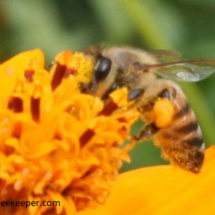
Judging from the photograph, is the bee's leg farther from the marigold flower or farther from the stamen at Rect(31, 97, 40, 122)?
the stamen at Rect(31, 97, 40, 122)

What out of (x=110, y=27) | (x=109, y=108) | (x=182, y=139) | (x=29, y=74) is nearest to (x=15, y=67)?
(x=29, y=74)

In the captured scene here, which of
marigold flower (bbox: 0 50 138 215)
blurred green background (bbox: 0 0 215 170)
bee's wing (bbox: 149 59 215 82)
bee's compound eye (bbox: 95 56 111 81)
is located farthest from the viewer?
blurred green background (bbox: 0 0 215 170)

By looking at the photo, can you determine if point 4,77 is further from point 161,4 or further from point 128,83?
point 161,4

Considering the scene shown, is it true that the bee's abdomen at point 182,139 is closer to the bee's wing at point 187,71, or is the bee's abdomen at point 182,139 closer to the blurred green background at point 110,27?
the bee's wing at point 187,71

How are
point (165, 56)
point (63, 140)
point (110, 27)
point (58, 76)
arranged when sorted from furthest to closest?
point (110, 27), point (165, 56), point (58, 76), point (63, 140)

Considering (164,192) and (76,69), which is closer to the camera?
(76,69)

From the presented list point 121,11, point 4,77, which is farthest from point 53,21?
point 4,77

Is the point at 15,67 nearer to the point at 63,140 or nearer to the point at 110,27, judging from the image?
the point at 63,140

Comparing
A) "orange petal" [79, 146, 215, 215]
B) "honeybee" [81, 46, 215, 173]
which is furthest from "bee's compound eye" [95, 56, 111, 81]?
"orange petal" [79, 146, 215, 215]
